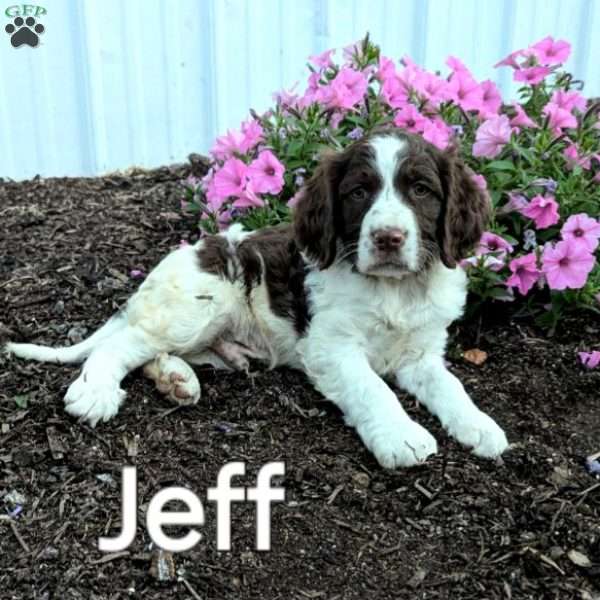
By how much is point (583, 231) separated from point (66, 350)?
2.45 metres

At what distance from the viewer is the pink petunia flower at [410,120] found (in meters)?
4.63

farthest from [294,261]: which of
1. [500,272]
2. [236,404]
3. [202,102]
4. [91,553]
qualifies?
[202,102]

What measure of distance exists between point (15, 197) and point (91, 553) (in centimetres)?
394

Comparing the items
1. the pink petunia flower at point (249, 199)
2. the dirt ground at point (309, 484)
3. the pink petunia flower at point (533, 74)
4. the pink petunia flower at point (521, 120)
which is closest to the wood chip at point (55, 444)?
the dirt ground at point (309, 484)

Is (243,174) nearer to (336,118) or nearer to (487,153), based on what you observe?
(336,118)

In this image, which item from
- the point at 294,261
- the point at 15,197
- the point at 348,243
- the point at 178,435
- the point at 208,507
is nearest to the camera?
the point at 208,507

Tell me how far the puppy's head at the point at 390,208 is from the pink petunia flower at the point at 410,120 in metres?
0.63

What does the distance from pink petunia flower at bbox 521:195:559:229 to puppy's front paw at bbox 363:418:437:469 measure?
4.61ft

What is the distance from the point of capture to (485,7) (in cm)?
740

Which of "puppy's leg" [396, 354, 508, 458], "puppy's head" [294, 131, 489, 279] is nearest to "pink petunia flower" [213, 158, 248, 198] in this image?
"puppy's head" [294, 131, 489, 279]

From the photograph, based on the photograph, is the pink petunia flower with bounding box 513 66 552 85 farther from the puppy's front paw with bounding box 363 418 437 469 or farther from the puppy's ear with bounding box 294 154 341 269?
the puppy's front paw with bounding box 363 418 437 469

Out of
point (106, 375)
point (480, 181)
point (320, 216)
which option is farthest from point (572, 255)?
point (106, 375)

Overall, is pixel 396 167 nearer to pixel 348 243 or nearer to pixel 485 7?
pixel 348 243

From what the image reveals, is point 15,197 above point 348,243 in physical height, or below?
below
